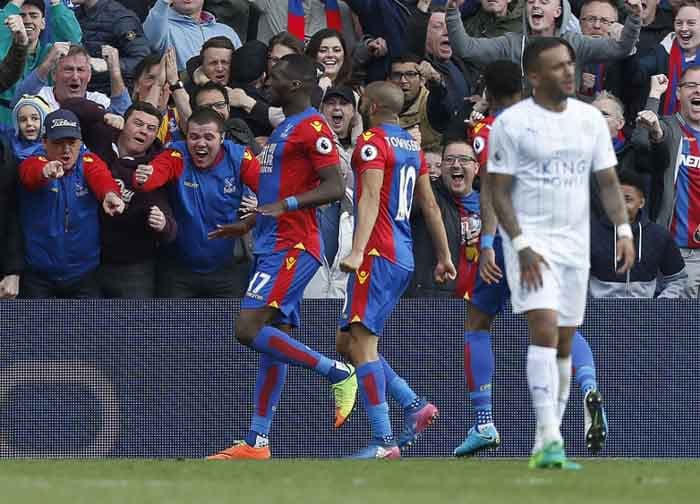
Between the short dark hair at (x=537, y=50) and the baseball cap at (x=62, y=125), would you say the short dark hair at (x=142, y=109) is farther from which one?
the short dark hair at (x=537, y=50)

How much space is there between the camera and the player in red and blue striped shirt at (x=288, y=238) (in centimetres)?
1142

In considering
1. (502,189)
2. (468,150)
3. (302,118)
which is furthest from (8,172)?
(502,189)

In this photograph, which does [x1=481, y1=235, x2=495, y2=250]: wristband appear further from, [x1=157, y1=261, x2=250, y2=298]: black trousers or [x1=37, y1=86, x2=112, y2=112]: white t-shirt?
[x1=37, y1=86, x2=112, y2=112]: white t-shirt

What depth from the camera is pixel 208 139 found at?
42.6 feet

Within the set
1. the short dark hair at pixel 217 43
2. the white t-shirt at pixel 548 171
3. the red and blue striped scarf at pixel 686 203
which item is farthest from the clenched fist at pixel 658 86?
the white t-shirt at pixel 548 171

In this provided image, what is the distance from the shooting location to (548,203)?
30.8 ft

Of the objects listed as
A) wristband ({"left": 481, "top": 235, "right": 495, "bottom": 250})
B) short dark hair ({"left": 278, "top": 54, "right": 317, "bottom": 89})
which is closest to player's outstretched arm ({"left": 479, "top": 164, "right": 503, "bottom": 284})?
wristband ({"left": 481, "top": 235, "right": 495, "bottom": 250})

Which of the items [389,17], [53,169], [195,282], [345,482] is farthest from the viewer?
[389,17]

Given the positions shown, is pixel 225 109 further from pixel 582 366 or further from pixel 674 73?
pixel 582 366

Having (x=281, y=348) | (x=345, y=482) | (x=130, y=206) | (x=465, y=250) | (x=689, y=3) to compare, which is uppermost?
(x=689, y=3)

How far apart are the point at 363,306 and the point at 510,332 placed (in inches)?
95.3

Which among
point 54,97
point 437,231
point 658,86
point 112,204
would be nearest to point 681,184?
point 658,86

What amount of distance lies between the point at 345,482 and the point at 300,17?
7.97 m

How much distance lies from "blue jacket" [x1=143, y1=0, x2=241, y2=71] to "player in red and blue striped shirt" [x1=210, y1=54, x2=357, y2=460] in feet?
13.0
